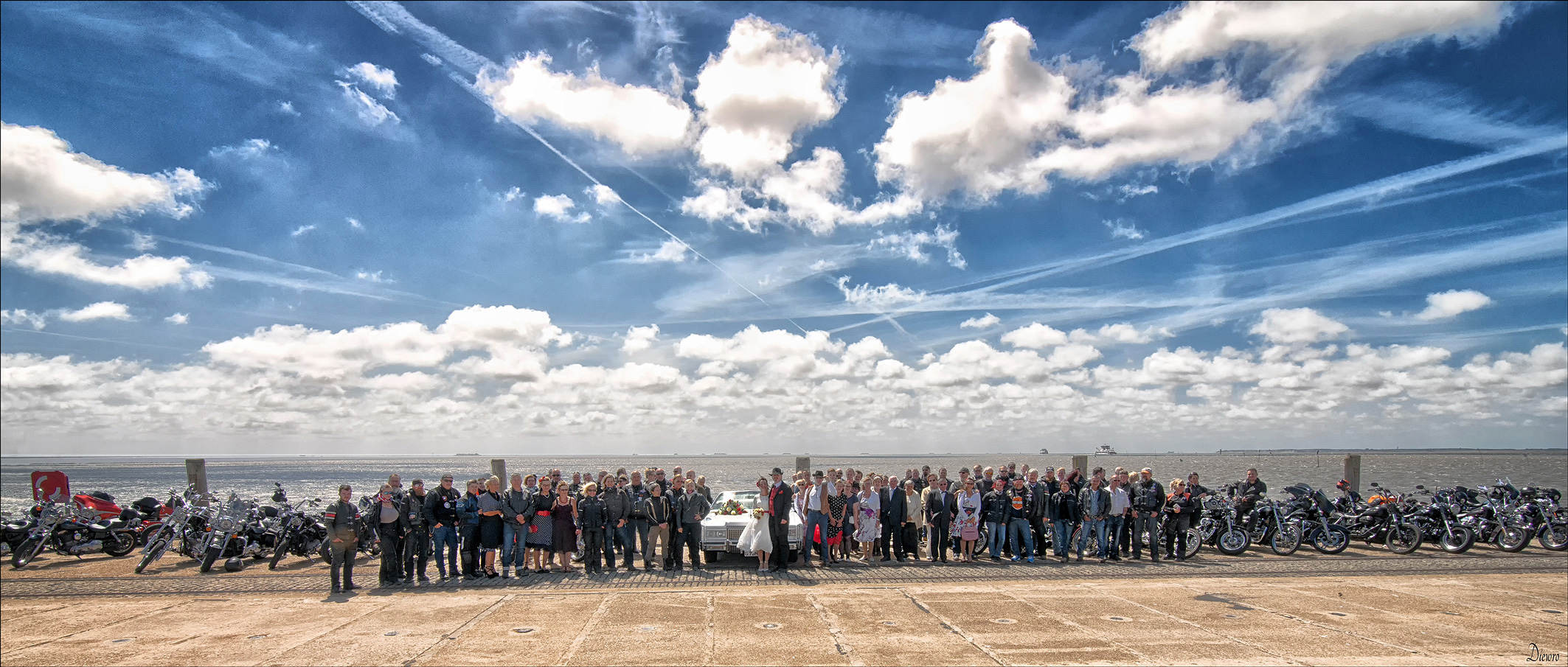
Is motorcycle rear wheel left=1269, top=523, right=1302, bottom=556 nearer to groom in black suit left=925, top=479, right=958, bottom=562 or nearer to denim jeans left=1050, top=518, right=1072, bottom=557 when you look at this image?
denim jeans left=1050, top=518, right=1072, bottom=557

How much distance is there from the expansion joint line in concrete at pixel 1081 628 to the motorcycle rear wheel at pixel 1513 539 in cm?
1083

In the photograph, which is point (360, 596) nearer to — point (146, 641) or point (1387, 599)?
point (146, 641)

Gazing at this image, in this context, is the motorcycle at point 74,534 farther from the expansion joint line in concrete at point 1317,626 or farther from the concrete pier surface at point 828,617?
the expansion joint line in concrete at point 1317,626

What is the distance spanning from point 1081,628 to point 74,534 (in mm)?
17427

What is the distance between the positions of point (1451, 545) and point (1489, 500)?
6.01 feet

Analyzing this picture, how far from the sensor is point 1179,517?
46.3ft

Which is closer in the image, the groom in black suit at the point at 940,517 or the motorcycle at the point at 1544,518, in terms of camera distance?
the groom in black suit at the point at 940,517

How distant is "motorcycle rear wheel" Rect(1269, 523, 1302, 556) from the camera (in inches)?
575

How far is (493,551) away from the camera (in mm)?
12703

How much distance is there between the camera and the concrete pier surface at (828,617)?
8.00 metres

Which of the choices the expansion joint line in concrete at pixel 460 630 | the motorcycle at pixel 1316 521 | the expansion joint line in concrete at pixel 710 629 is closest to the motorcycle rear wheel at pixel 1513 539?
the motorcycle at pixel 1316 521

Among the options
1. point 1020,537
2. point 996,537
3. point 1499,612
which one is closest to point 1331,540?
point 1499,612

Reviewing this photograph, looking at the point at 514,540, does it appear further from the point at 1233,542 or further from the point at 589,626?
the point at 1233,542

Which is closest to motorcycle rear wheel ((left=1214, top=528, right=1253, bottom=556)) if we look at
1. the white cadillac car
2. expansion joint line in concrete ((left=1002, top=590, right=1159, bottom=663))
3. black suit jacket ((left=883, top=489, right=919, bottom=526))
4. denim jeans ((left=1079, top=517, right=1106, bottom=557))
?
denim jeans ((left=1079, top=517, right=1106, bottom=557))
